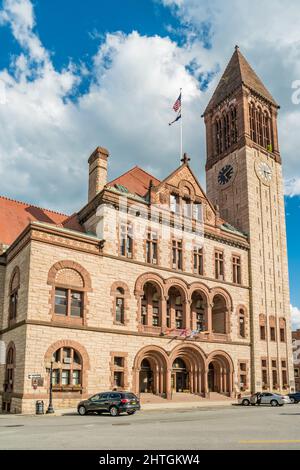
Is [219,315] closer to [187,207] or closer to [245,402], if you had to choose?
[245,402]

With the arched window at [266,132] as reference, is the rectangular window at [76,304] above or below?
below

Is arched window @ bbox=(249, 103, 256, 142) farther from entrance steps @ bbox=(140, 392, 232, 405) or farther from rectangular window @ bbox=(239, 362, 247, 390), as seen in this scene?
entrance steps @ bbox=(140, 392, 232, 405)

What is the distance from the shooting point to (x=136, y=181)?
4269cm

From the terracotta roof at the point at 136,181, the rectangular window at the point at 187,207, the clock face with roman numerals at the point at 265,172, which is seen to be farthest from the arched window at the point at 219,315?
the clock face with roman numerals at the point at 265,172

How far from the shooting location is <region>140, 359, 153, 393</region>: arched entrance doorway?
124ft

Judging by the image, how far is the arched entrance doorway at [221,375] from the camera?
4241cm

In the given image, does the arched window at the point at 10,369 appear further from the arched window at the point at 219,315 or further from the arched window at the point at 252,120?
the arched window at the point at 252,120

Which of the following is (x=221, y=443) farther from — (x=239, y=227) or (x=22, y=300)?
(x=239, y=227)

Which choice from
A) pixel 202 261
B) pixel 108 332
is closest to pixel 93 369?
pixel 108 332

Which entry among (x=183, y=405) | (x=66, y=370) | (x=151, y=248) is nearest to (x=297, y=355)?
(x=183, y=405)

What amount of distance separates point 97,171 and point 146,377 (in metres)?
17.8

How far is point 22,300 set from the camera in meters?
32.1

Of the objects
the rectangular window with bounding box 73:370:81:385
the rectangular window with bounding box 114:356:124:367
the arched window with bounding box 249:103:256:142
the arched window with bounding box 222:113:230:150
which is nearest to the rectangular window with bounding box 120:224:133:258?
the rectangular window with bounding box 114:356:124:367

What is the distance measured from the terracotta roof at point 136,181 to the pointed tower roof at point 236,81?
1871 centimetres
